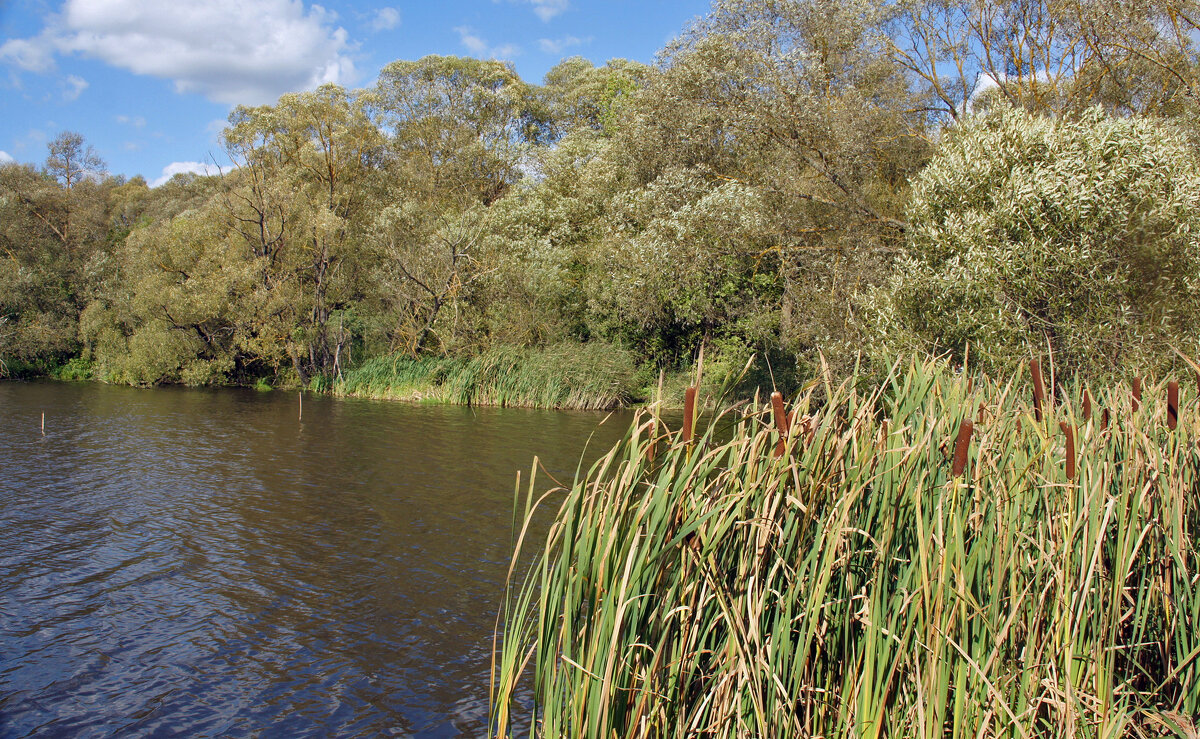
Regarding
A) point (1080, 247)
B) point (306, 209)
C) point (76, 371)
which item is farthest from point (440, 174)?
point (1080, 247)

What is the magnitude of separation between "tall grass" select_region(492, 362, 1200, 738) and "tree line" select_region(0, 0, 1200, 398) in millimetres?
5562

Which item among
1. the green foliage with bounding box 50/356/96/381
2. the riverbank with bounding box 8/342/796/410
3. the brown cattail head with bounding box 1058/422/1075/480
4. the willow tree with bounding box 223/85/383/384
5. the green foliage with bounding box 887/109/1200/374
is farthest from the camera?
the green foliage with bounding box 50/356/96/381

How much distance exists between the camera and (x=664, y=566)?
3.54 m

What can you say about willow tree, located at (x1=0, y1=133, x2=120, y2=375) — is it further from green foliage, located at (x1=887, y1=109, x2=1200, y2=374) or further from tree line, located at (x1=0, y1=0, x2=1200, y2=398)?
green foliage, located at (x1=887, y1=109, x2=1200, y2=374)

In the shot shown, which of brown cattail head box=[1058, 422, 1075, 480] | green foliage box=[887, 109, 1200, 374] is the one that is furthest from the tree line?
brown cattail head box=[1058, 422, 1075, 480]

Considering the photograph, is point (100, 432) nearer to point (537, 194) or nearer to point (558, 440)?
point (558, 440)

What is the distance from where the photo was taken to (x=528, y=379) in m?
24.2

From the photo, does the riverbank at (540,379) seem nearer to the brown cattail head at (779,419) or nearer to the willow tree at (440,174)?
the willow tree at (440,174)

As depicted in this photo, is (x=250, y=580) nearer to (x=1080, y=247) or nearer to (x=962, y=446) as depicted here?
(x=962, y=446)

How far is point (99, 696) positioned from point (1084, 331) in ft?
40.4

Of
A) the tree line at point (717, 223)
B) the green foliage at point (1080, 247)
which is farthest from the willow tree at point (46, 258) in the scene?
the green foliage at point (1080, 247)

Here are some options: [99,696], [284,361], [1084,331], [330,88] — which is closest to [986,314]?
[1084,331]

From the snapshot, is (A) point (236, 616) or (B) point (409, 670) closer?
(B) point (409, 670)

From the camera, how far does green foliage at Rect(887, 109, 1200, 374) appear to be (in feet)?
37.2
